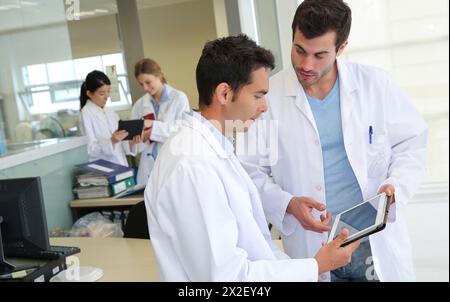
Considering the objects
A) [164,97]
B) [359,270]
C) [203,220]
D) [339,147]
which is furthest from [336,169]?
[164,97]

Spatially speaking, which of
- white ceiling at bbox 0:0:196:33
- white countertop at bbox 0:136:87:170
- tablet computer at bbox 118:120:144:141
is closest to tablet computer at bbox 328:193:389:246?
tablet computer at bbox 118:120:144:141

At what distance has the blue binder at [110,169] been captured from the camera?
9.15ft

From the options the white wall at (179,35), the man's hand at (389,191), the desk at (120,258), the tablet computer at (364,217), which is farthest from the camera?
the white wall at (179,35)

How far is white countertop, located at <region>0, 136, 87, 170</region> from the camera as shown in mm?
2426

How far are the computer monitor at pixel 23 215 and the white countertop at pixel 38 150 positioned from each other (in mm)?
1087

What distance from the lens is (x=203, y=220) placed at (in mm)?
859

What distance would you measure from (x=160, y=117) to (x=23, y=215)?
4.86 feet

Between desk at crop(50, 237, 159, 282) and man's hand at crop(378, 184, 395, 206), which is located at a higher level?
man's hand at crop(378, 184, 395, 206)

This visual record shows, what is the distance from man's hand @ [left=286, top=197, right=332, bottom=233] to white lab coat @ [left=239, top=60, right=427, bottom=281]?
0.18 feet

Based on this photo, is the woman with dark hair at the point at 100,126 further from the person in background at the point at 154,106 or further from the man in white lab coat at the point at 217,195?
the man in white lab coat at the point at 217,195

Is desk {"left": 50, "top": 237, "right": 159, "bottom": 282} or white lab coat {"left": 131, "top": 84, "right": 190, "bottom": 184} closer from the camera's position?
desk {"left": 50, "top": 237, "right": 159, "bottom": 282}

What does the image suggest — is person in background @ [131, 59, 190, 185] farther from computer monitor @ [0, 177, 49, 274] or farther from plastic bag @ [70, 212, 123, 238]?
computer monitor @ [0, 177, 49, 274]

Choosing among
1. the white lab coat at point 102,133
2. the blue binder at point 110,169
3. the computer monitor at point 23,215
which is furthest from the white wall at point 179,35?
the computer monitor at point 23,215

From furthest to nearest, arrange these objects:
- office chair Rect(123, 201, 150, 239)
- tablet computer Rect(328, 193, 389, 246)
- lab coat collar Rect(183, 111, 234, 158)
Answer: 1. office chair Rect(123, 201, 150, 239)
2. tablet computer Rect(328, 193, 389, 246)
3. lab coat collar Rect(183, 111, 234, 158)
